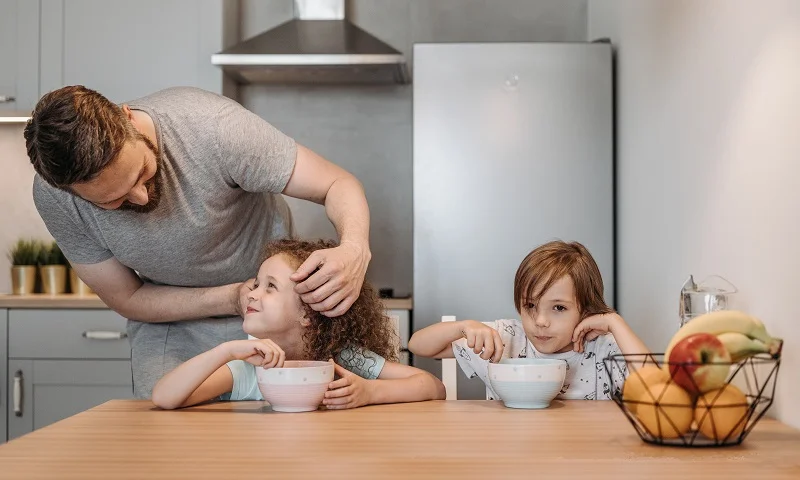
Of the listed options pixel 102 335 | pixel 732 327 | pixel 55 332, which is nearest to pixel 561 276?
pixel 732 327

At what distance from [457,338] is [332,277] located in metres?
0.34

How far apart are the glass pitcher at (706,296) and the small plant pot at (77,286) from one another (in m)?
2.26

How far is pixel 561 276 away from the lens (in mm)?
1652

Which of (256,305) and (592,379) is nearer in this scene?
(256,305)

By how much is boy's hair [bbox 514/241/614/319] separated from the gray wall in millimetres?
1696

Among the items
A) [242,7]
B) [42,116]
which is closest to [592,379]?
[42,116]

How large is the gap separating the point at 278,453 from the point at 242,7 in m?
2.72

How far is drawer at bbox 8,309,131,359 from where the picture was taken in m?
2.91

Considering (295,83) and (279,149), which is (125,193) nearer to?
(279,149)

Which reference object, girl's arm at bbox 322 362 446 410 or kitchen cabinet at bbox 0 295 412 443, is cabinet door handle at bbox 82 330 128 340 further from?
girl's arm at bbox 322 362 446 410

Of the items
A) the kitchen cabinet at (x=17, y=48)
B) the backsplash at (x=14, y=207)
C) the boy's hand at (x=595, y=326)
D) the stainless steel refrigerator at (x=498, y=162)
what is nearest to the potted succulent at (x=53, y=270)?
the backsplash at (x=14, y=207)

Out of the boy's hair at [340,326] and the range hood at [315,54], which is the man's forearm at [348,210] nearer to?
the boy's hair at [340,326]

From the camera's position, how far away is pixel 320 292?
1414 mm

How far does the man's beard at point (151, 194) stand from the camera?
1.54 m
